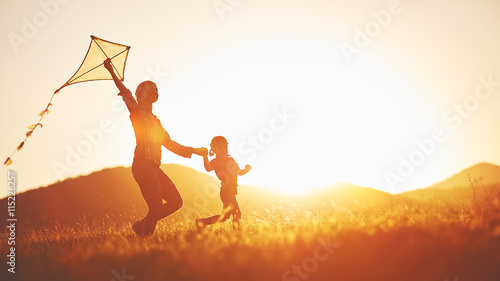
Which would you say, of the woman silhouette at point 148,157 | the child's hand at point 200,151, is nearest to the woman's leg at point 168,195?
the woman silhouette at point 148,157

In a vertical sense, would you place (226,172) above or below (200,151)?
below

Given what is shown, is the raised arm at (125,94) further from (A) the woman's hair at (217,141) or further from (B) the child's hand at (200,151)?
(A) the woman's hair at (217,141)

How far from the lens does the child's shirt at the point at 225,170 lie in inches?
323

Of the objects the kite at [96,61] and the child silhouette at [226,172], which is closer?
the kite at [96,61]

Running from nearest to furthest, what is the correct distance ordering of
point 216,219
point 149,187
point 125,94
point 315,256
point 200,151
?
point 315,256, point 149,187, point 125,94, point 200,151, point 216,219

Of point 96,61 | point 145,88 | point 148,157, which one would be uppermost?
point 96,61

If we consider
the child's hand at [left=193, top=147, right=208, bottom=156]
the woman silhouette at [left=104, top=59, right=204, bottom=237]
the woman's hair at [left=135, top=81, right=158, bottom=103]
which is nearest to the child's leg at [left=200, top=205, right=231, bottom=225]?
the woman silhouette at [left=104, top=59, right=204, bottom=237]

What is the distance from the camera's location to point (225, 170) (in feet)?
27.1

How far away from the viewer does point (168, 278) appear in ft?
14.0

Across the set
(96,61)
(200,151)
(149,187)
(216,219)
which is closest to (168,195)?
(149,187)

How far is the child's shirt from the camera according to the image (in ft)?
26.9

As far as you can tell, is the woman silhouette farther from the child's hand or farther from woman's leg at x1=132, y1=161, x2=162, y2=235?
the child's hand

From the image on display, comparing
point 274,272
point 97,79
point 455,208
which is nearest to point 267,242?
point 274,272

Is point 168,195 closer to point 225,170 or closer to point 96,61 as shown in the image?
point 225,170
